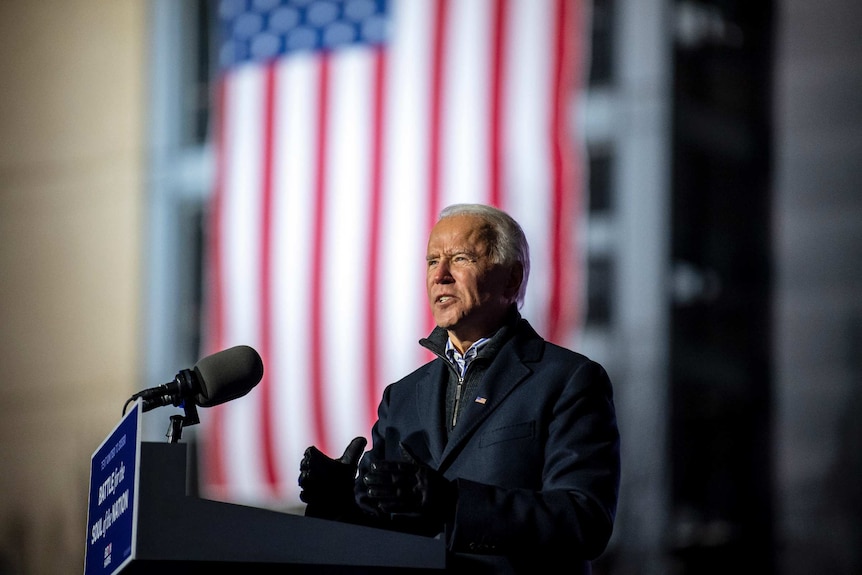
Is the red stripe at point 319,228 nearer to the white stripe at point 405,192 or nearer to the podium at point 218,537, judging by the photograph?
the white stripe at point 405,192

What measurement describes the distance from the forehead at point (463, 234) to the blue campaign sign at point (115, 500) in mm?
823

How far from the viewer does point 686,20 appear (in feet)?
34.9

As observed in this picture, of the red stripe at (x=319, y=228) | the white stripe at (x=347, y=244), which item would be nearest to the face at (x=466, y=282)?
the white stripe at (x=347, y=244)

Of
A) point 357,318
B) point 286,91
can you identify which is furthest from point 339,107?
point 357,318

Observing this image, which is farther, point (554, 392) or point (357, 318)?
point (357, 318)

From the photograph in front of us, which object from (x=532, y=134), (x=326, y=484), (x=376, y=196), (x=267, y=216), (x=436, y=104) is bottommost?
(x=326, y=484)

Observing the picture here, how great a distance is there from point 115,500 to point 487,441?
722 mm

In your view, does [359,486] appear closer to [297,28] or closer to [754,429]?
[297,28]

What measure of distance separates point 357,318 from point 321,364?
41 centimetres

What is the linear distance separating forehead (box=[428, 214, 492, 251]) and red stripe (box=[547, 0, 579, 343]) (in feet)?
19.1

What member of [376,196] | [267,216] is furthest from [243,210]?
[376,196]

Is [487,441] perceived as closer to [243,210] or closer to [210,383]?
[210,383]

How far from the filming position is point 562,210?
8.62 metres

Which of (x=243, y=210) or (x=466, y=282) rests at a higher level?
(x=243, y=210)
